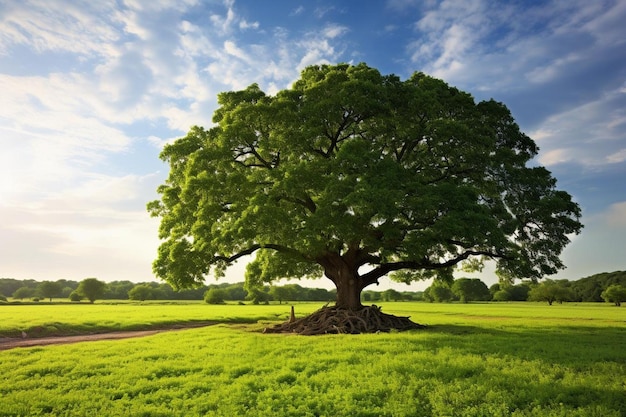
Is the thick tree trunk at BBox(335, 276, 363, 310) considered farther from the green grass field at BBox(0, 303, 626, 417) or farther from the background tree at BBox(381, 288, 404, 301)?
the background tree at BBox(381, 288, 404, 301)

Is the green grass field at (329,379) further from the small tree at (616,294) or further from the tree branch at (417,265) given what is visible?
the small tree at (616,294)

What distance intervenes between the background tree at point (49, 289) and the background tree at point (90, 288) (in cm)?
1496

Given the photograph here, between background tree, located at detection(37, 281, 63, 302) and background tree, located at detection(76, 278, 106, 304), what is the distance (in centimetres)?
1496

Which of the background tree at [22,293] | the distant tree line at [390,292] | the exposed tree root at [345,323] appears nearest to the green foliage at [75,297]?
Result: the distant tree line at [390,292]

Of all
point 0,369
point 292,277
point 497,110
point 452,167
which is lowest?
point 0,369

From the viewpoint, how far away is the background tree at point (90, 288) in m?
119

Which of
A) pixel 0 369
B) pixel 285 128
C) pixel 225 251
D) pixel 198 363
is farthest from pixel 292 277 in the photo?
pixel 0 369

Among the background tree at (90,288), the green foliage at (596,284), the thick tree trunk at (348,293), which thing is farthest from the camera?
the green foliage at (596,284)

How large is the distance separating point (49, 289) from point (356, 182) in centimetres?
13548

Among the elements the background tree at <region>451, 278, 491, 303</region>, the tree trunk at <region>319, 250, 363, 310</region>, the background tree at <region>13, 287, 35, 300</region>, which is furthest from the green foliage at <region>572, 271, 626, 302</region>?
the background tree at <region>13, 287, 35, 300</region>

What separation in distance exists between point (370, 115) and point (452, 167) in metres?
7.08

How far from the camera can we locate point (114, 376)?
1567 centimetres

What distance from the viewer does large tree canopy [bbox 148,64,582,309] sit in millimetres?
25453

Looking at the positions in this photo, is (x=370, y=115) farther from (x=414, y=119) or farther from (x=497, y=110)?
(x=497, y=110)
